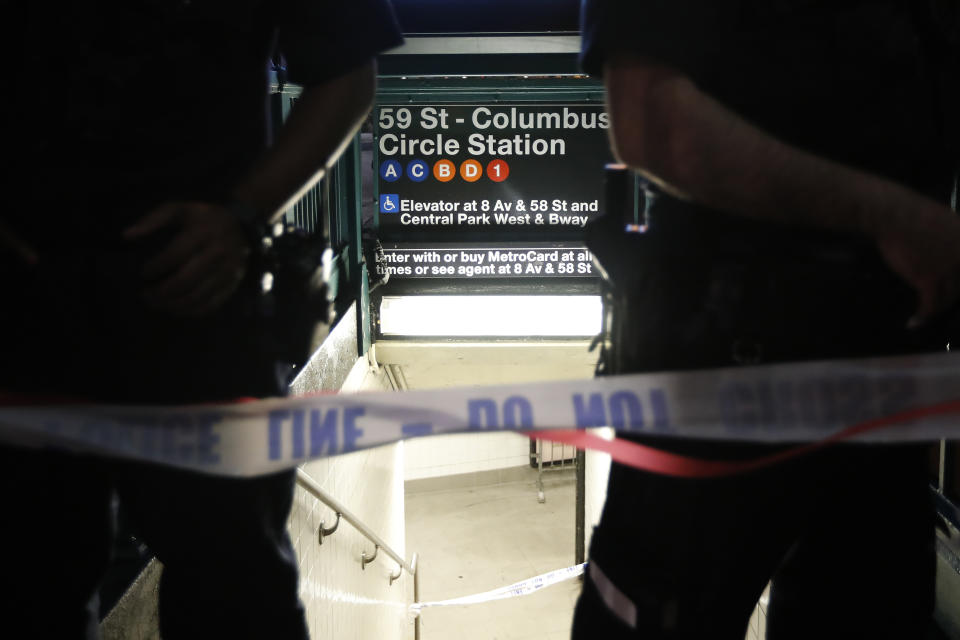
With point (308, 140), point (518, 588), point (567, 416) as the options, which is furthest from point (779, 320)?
point (518, 588)

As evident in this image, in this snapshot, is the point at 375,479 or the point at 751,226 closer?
the point at 751,226

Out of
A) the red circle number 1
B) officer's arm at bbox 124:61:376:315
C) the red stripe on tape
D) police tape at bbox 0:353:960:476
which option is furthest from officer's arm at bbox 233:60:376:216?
the red circle number 1

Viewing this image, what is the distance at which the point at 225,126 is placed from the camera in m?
1.05

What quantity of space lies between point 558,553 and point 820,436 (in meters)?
8.94

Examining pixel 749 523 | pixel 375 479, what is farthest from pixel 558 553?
pixel 749 523

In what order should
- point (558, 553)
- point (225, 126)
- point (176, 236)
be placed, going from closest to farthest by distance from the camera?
point (176, 236) < point (225, 126) < point (558, 553)

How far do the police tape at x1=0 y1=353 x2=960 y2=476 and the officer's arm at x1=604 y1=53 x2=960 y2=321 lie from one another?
0.20 meters

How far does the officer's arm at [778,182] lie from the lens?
2.97 feet

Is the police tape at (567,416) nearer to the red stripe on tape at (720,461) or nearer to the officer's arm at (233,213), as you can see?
the red stripe on tape at (720,461)

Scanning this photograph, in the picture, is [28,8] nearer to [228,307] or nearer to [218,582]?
[228,307]

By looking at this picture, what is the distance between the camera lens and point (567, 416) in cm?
110

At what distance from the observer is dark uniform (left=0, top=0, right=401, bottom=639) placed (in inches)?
37.9

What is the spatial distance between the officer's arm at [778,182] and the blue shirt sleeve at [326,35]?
0.45 metres

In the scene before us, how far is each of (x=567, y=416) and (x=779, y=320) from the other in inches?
14.7
